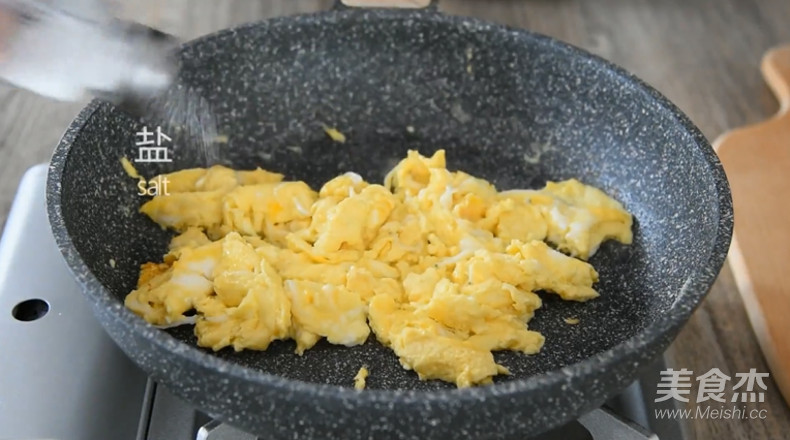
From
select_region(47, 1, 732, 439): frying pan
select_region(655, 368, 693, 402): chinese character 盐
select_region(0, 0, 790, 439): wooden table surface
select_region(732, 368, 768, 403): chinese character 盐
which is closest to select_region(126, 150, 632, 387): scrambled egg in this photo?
select_region(47, 1, 732, 439): frying pan

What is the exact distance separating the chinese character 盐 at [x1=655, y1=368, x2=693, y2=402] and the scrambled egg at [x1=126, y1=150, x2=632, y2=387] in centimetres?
13

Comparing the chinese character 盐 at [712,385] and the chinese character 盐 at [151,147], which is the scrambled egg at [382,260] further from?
the chinese character 盐 at [712,385]

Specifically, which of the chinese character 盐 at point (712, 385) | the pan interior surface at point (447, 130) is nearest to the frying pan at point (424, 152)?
the pan interior surface at point (447, 130)

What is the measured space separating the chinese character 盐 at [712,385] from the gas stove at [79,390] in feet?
0.29

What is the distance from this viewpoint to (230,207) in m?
1.11

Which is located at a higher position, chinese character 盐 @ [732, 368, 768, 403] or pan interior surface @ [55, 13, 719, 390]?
pan interior surface @ [55, 13, 719, 390]

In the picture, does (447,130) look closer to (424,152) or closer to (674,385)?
(424,152)

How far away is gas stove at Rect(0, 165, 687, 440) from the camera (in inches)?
34.8

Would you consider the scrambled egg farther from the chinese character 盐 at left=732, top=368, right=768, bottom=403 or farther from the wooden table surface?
the wooden table surface

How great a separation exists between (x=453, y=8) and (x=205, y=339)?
3.48 feet

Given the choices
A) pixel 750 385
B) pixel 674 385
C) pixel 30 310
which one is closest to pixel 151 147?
pixel 30 310

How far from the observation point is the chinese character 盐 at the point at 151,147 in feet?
3.71

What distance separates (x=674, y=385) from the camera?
3.39ft

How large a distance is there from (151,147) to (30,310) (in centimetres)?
27
